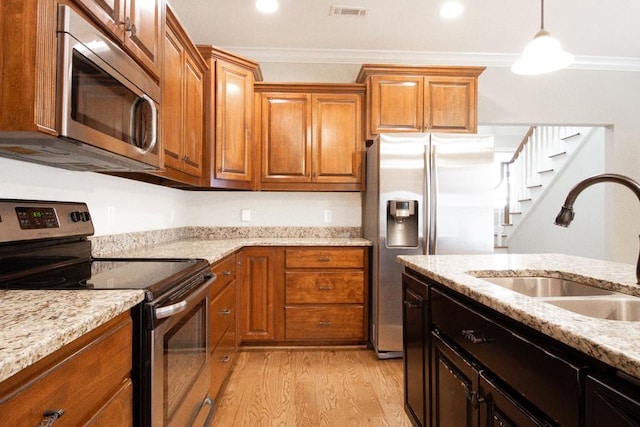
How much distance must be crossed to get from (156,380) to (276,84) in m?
2.70

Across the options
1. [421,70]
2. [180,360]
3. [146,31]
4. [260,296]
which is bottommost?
[260,296]

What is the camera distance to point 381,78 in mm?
3195

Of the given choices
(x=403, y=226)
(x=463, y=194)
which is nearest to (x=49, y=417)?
(x=403, y=226)

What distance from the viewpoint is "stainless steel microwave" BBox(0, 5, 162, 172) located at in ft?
3.31

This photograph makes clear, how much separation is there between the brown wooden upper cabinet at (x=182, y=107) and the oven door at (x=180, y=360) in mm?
871

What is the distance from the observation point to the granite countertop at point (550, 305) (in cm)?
65

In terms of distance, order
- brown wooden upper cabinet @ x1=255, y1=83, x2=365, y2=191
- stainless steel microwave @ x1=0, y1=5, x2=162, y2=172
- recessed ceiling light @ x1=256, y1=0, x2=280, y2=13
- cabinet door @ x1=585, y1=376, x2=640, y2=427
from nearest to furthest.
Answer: cabinet door @ x1=585, y1=376, x2=640, y2=427 → stainless steel microwave @ x1=0, y1=5, x2=162, y2=172 → recessed ceiling light @ x1=256, y1=0, x2=280, y2=13 → brown wooden upper cabinet @ x1=255, y1=83, x2=365, y2=191

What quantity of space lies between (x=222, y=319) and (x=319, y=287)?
102cm

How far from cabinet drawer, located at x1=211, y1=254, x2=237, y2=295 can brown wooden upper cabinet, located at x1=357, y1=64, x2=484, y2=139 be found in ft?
5.24

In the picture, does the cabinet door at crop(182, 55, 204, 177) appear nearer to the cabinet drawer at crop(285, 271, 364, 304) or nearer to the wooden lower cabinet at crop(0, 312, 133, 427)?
the cabinet drawer at crop(285, 271, 364, 304)

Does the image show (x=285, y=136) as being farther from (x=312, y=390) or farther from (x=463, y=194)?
(x=312, y=390)

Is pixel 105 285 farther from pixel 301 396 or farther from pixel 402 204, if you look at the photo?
pixel 402 204

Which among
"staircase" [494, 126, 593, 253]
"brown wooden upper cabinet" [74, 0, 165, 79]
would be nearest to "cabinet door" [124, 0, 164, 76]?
"brown wooden upper cabinet" [74, 0, 165, 79]

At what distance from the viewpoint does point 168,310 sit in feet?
3.77
